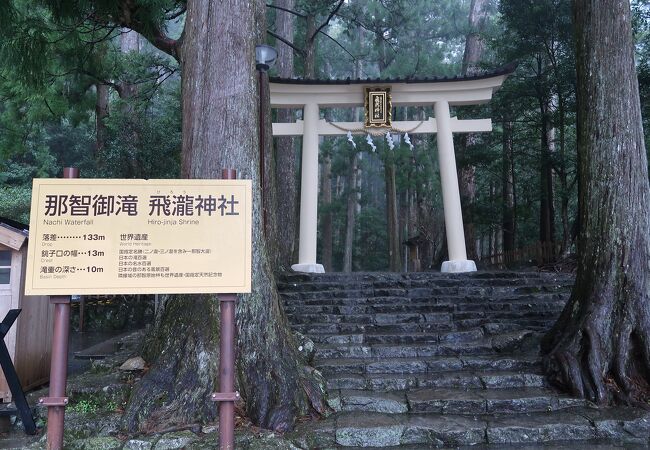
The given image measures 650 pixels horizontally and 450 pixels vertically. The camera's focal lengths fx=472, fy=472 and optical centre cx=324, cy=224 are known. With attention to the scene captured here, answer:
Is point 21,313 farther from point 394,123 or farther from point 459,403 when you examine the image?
point 394,123

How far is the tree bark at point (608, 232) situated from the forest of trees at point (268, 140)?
0.05 meters

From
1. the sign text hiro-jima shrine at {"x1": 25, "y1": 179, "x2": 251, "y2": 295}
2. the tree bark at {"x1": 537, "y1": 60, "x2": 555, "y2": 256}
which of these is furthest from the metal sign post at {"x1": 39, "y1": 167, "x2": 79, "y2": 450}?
the tree bark at {"x1": 537, "y1": 60, "x2": 555, "y2": 256}

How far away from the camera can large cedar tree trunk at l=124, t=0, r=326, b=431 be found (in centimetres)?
402

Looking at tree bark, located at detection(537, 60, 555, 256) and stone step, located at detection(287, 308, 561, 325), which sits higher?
tree bark, located at detection(537, 60, 555, 256)

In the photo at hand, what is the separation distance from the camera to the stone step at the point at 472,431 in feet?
13.1

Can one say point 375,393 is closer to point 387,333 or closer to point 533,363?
point 387,333

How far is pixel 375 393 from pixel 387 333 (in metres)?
1.46

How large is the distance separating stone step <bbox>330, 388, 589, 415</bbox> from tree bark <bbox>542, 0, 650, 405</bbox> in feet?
1.00

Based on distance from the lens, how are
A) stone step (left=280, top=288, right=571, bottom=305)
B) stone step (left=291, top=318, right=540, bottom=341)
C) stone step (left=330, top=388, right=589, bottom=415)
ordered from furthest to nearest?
1. stone step (left=280, top=288, right=571, bottom=305)
2. stone step (left=291, top=318, right=540, bottom=341)
3. stone step (left=330, top=388, right=589, bottom=415)

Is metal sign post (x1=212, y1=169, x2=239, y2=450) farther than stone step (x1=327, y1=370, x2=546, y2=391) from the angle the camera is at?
No

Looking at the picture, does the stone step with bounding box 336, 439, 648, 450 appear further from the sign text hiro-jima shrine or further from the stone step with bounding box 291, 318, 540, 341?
the stone step with bounding box 291, 318, 540, 341

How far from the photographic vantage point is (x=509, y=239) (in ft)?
43.8

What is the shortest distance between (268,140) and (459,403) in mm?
5518

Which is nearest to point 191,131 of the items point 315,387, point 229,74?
point 229,74
